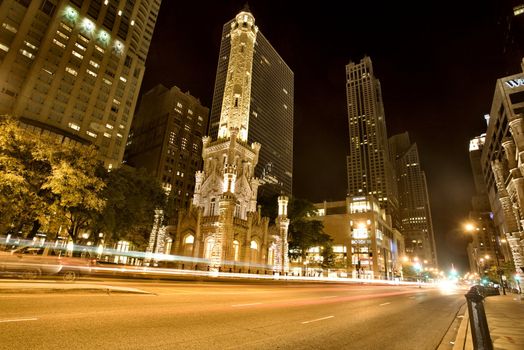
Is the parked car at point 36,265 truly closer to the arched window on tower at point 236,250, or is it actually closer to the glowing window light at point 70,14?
the arched window on tower at point 236,250

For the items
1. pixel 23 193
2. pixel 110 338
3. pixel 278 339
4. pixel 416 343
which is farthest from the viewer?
pixel 23 193

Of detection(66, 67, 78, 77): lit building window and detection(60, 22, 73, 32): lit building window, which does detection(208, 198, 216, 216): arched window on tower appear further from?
detection(60, 22, 73, 32): lit building window

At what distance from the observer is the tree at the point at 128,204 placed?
27.9 m

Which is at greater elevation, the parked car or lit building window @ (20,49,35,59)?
lit building window @ (20,49,35,59)

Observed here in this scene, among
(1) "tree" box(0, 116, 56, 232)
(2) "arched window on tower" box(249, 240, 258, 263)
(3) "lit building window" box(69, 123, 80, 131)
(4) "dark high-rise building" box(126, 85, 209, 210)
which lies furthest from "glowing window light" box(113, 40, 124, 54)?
(1) "tree" box(0, 116, 56, 232)

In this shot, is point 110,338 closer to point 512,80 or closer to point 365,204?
point 512,80

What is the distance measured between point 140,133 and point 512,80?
125m

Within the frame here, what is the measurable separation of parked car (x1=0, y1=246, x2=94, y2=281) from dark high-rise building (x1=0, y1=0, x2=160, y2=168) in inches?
2466

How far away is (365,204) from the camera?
4264 inches

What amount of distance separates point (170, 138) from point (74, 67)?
4295 cm

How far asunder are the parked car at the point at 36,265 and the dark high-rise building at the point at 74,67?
206ft

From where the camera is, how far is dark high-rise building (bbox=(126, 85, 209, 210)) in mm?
112938

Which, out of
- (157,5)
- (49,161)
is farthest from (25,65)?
(49,161)

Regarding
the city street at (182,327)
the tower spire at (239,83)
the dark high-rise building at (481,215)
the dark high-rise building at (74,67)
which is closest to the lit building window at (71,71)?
the dark high-rise building at (74,67)
